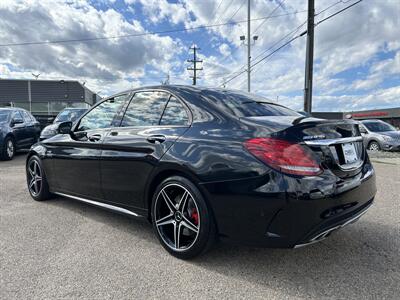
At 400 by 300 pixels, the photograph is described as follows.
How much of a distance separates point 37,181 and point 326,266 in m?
4.08

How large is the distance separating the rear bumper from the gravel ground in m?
0.37

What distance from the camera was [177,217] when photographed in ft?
9.51

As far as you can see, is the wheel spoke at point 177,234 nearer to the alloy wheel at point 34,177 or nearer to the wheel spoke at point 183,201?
the wheel spoke at point 183,201

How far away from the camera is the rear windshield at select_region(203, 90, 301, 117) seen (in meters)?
2.89

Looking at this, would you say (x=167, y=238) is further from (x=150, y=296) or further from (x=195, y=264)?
(x=150, y=296)

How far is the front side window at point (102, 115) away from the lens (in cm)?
369

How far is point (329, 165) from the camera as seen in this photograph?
2.39m

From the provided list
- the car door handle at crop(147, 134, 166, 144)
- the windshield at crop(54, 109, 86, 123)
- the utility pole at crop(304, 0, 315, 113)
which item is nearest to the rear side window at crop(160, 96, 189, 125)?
the car door handle at crop(147, 134, 166, 144)

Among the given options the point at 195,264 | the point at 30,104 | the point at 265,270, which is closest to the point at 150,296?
the point at 195,264

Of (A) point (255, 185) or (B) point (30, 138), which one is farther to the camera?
(B) point (30, 138)

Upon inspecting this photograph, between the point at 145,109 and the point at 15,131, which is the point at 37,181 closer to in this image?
the point at 145,109

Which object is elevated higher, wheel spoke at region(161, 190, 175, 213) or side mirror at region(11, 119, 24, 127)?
side mirror at region(11, 119, 24, 127)

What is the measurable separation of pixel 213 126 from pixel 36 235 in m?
2.30

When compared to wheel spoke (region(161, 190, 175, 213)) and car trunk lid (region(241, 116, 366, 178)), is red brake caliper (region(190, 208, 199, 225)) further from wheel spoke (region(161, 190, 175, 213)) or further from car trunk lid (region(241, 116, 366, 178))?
car trunk lid (region(241, 116, 366, 178))
